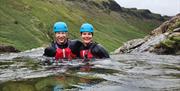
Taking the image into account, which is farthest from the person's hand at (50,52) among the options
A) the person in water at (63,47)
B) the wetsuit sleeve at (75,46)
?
the wetsuit sleeve at (75,46)

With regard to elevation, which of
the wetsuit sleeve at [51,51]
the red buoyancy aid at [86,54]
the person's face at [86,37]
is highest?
the person's face at [86,37]

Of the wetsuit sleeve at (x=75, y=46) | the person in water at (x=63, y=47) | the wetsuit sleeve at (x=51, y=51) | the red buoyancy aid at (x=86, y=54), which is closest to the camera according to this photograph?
the person in water at (x=63, y=47)

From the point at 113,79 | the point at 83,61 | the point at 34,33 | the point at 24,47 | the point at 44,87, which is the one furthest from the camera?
the point at 34,33

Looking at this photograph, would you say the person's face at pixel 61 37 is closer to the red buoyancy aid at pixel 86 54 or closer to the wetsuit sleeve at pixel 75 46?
the wetsuit sleeve at pixel 75 46

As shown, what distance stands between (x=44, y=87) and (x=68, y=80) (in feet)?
5.79

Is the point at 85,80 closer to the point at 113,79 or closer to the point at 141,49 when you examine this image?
the point at 113,79

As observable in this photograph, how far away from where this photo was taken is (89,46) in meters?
22.0

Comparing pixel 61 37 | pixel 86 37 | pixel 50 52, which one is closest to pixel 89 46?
pixel 86 37

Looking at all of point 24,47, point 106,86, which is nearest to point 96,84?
point 106,86

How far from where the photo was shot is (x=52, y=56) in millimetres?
22859

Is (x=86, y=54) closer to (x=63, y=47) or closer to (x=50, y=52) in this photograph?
(x=63, y=47)

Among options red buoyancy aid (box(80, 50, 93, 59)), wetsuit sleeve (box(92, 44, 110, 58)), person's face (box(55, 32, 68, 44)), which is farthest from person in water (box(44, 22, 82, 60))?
wetsuit sleeve (box(92, 44, 110, 58))

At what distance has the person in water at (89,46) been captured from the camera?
21266 mm

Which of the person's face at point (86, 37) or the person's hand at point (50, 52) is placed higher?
the person's face at point (86, 37)
